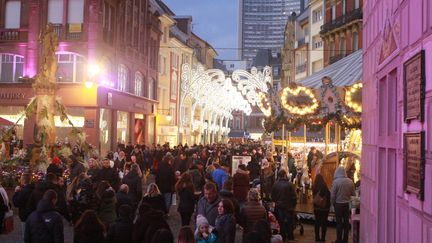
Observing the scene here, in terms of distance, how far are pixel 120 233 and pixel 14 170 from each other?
1310cm

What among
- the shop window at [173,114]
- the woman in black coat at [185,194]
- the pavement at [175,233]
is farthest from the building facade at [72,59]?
the woman in black coat at [185,194]

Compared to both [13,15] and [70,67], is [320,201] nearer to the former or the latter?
[70,67]

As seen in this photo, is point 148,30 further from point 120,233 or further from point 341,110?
point 120,233

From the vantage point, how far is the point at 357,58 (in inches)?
735

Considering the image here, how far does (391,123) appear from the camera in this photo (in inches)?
265

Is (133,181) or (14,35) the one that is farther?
(14,35)

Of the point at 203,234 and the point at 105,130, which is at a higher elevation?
the point at 105,130

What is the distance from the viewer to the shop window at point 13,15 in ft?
109

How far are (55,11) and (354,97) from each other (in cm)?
2141

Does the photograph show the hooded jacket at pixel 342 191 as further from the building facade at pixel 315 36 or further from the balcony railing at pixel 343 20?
the building facade at pixel 315 36

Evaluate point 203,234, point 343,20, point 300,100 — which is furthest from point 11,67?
point 203,234

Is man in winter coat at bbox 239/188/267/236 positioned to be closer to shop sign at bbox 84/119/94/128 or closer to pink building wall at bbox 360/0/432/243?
pink building wall at bbox 360/0/432/243

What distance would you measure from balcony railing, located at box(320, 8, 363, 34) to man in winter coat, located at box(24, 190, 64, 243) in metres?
33.4

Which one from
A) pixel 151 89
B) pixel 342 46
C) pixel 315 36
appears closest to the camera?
pixel 342 46
